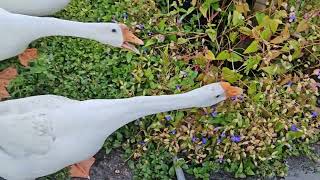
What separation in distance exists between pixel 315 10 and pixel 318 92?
308 millimetres

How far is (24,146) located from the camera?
1.95 meters

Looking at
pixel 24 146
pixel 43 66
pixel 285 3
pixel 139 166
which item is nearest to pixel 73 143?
pixel 24 146

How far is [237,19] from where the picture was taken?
7.85 ft

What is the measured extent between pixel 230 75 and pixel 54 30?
24.7 inches

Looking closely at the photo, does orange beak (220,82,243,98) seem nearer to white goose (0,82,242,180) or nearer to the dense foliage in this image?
white goose (0,82,242,180)

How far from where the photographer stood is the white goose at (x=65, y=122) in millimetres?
1929

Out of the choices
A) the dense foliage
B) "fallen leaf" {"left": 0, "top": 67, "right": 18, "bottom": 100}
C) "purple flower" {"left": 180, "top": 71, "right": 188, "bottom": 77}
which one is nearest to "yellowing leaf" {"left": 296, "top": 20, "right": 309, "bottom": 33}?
the dense foliage

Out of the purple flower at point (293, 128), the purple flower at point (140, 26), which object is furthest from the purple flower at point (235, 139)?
the purple flower at point (140, 26)

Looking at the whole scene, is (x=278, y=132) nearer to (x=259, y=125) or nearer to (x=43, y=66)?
(x=259, y=125)

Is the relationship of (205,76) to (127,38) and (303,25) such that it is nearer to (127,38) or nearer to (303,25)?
(127,38)

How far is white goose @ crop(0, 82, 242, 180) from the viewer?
6.33 ft

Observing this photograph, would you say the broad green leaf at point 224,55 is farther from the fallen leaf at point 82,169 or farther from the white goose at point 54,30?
the fallen leaf at point 82,169

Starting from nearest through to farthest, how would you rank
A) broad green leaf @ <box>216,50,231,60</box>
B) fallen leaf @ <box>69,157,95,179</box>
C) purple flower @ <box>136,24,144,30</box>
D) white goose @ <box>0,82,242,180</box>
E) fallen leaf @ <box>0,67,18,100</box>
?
white goose @ <box>0,82,242,180</box>
fallen leaf @ <box>69,157,95,179</box>
fallen leaf @ <box>0,67,18,100</box>
broad green leaf @ <box>216,50,231,60</box>
purple flower @ <box>136,24,144,30</box>

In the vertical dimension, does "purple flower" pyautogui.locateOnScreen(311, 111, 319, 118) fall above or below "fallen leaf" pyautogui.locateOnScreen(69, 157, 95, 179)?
above
